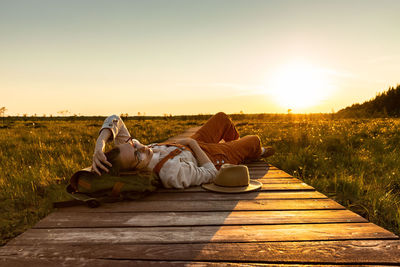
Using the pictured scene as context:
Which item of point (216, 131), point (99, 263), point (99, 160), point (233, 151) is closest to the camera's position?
point (99, 263)

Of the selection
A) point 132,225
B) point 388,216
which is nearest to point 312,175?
point 388,216

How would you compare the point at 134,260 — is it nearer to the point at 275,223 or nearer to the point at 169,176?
the point at 275,223

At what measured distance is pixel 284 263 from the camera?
1384mm

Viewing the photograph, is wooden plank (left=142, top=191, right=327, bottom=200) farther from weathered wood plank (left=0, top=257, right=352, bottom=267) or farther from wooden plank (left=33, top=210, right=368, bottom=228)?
weathered wood plank (left=0, top=257, right=352, bottom=267)

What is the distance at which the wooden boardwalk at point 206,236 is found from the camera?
1430 millimetres

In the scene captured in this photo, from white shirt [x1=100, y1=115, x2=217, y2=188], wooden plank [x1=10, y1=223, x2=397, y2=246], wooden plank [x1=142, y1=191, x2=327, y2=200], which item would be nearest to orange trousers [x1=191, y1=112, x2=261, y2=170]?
white shirt [x1=100, y1=115, x2=217, y2=188]

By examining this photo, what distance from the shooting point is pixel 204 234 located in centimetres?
170

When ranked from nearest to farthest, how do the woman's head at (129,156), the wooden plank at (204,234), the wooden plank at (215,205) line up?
1. the wooden plank at (204,234)
2. the wooden plank at (215,205)
3. the woman's head at (129,156)

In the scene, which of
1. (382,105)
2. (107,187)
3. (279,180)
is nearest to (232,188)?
(279,180)

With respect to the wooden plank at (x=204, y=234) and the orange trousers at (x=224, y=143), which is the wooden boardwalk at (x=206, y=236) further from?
the orange trousers at (x=224, y=143)

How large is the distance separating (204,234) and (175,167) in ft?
4.14

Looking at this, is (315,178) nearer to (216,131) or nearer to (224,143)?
(224,143)

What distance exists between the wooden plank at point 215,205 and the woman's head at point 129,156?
1.27 feet

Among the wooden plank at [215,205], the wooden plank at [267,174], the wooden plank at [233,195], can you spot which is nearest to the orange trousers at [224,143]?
the wooden plank at [267,174]
